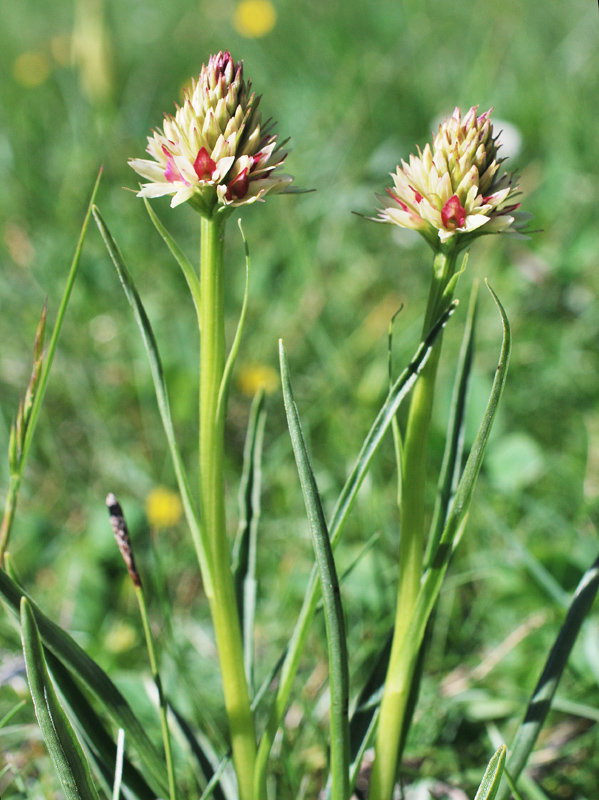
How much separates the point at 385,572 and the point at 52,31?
4.02 m

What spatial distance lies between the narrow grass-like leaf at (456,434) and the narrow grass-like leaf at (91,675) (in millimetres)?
354

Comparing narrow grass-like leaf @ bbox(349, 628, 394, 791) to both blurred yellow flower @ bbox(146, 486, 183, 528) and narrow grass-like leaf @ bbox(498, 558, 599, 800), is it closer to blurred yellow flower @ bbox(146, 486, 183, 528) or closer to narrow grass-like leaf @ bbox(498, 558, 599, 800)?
narrow grass-like leaf @ bbox(498, 558, 599, 800)

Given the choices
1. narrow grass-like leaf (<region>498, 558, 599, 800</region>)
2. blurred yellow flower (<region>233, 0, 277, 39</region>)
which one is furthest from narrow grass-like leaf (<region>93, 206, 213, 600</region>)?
blurred yellow flower (<region>233, 0, 277, 39</region>)

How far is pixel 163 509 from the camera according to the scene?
57.4 inches

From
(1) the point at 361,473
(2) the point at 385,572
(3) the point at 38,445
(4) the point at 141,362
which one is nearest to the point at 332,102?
(4) the point at 141,362

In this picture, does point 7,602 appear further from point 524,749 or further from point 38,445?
point 38,445

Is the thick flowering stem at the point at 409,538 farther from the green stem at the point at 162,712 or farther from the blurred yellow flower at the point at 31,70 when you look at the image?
the blurred yellow flower at the point at 31,70

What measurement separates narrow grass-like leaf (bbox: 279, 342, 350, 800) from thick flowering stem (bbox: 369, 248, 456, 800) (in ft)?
0.25

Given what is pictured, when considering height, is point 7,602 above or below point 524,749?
above

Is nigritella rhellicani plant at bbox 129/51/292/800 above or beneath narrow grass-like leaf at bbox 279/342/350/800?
above

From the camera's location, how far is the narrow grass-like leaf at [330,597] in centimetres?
58

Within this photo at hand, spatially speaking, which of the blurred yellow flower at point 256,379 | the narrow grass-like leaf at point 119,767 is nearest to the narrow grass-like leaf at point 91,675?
the narrow grass-like leaf at point 119,767

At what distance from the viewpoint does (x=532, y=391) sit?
5.76 feet

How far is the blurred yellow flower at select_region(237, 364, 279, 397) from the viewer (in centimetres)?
182
